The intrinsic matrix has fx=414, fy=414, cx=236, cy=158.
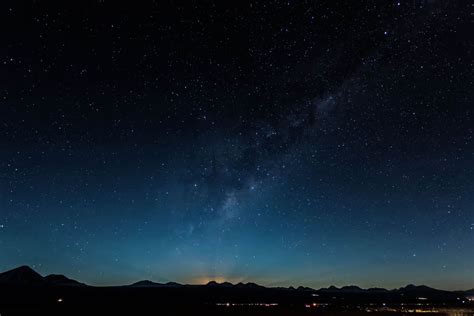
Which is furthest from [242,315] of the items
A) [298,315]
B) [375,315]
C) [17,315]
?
[17,315]

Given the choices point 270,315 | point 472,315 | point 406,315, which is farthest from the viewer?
point 270,315

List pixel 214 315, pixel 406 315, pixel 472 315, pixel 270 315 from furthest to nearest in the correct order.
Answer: pixel 214 315 → pixel 270 315 → pixel 406 315 → pixel 472 315

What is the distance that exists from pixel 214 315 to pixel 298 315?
13362 mm

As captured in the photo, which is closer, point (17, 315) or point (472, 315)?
point (472, 315)

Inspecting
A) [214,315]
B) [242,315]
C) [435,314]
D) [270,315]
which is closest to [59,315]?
[214,315]

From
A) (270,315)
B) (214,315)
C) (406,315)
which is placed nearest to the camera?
(406,315)

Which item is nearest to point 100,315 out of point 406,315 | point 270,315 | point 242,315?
point 242,315

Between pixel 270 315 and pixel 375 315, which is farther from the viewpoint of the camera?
pixel 270 315

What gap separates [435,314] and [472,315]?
687 cm

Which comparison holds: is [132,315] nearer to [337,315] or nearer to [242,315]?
[242,315]

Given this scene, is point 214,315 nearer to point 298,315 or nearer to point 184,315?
point 184,315

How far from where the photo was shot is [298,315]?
180ft

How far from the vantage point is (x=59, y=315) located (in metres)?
58.1

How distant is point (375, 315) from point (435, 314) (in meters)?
7.80
